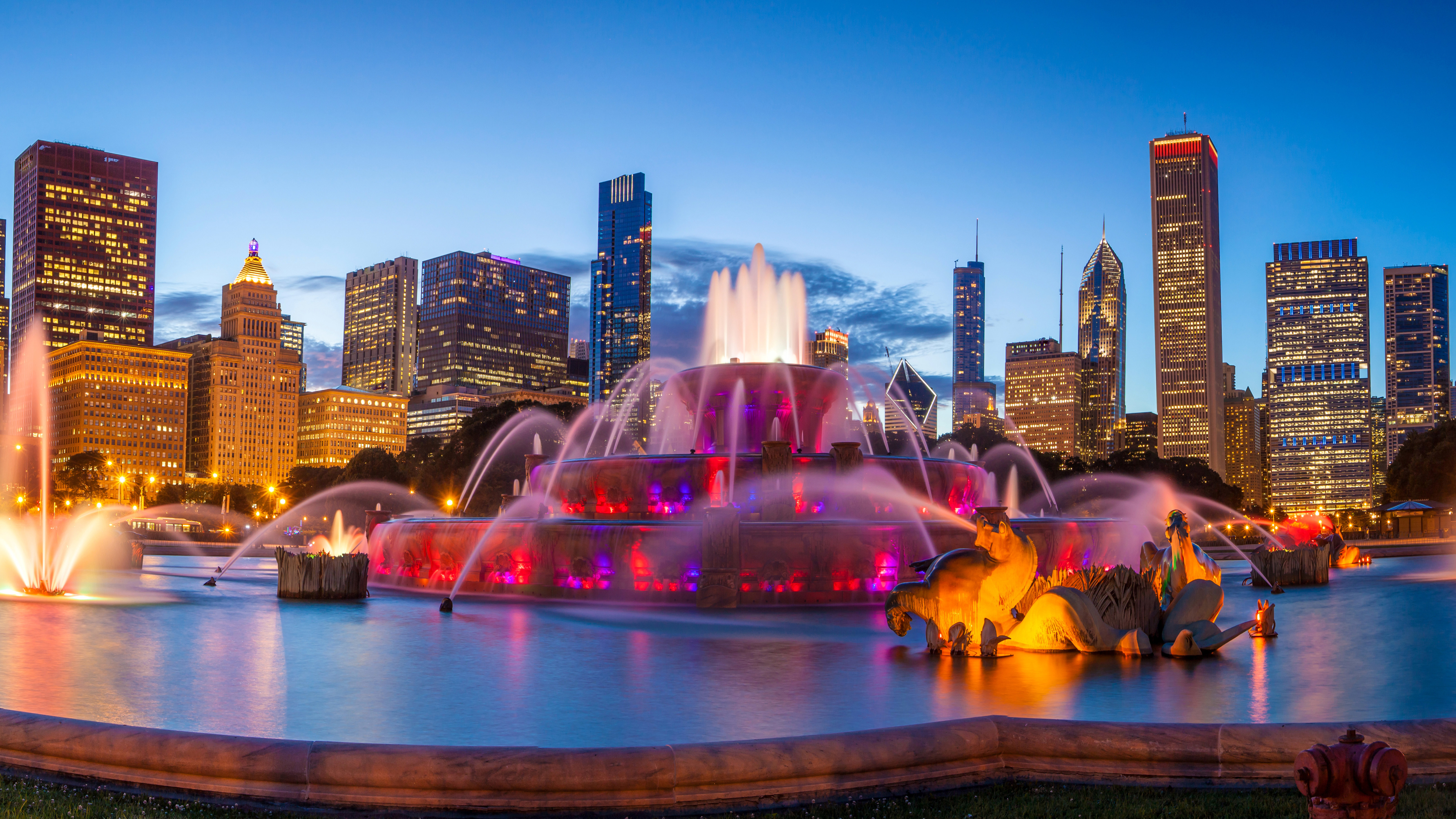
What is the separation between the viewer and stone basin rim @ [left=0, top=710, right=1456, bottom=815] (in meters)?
6.96

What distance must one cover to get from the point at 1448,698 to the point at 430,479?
8363 centimetres

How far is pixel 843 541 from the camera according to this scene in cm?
2427

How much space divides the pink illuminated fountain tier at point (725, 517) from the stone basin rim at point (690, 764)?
1591 centimetres

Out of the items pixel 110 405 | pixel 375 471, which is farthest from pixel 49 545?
pixel 110 405

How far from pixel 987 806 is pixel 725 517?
16783mm

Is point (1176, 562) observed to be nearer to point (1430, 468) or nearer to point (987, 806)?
point (987, 806)

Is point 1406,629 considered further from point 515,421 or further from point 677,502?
point 515,421

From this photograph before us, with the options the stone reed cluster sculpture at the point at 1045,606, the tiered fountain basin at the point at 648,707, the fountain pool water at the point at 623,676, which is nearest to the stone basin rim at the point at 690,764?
the tiered fountain basin at the point at 648,707

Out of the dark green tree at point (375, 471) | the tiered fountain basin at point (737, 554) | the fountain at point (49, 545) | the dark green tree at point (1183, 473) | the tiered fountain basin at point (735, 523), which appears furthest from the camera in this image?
the dark green tree at point (375, 471)

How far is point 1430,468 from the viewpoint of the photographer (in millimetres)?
87438

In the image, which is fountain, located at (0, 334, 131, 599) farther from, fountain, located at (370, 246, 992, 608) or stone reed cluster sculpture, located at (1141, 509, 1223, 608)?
stone reed cluster sculpture, located at (1141, 509, 1223, 608)

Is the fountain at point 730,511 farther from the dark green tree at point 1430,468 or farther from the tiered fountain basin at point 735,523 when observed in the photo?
the dark green tree at point 1430,468

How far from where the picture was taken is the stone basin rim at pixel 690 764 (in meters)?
6.96

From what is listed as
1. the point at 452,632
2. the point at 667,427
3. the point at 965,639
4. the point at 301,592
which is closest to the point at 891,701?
the point at 965,639
